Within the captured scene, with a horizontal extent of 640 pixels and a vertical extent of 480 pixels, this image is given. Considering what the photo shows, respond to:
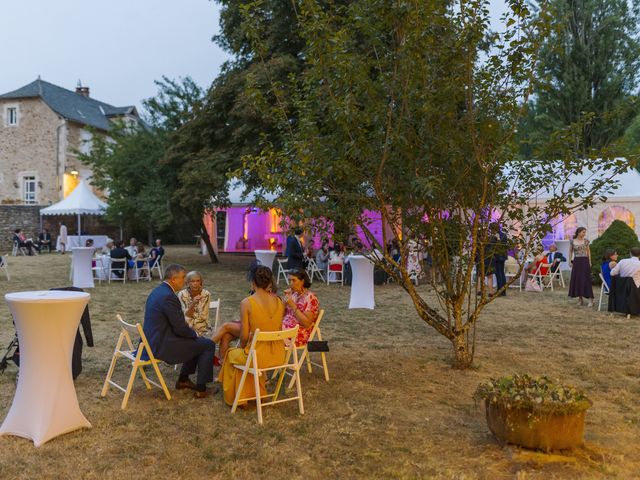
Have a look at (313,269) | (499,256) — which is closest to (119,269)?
(313,269)

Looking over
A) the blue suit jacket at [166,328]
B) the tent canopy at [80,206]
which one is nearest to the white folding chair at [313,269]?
the blue suit jacket at [166,328]

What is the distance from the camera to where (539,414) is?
11.5 feet

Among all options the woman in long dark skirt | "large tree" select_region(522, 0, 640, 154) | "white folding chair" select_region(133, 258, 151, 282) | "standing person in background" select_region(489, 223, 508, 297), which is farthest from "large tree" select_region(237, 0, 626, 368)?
"large tree" select_region(522, 0, 640, 154)

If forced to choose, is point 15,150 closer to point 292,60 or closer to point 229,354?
point 292,60

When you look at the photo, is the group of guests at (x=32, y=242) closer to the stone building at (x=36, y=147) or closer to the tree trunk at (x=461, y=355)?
the stone building at (x=36, y=147)

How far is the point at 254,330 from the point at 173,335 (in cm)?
66

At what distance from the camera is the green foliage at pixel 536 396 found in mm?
3504

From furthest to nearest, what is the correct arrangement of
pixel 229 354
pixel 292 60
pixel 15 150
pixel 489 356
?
pixel 15 150 → pixel 292 60 → pixel 489 356 → pixel 229 354

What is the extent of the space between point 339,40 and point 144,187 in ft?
60.6

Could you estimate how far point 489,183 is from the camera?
548 centimetres

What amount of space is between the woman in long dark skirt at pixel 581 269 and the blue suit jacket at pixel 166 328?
7.83m

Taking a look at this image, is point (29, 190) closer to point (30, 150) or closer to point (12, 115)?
point (30, 150)

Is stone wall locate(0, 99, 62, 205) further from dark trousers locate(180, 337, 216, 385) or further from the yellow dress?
the yellow dress

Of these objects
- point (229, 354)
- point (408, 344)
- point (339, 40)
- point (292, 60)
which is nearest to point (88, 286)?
point (292, 60)
